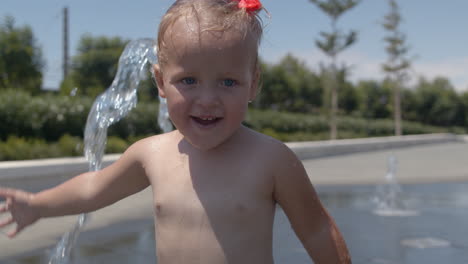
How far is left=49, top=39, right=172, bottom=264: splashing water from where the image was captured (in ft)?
10.2

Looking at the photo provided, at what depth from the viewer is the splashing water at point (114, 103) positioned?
10.2 feet

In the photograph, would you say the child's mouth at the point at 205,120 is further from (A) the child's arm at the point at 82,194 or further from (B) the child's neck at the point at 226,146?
(A) the child's arm at the point at 82,194

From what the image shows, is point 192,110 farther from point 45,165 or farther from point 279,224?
point 45,165

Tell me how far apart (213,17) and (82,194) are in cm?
72

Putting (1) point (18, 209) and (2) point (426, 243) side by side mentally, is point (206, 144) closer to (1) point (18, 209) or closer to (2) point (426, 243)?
(1) point (18, 209)

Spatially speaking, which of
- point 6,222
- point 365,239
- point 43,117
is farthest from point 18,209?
point 43,117

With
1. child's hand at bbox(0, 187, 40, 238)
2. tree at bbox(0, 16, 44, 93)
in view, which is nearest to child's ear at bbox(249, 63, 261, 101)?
child's hand at bbox(0, 187, 40, 238)

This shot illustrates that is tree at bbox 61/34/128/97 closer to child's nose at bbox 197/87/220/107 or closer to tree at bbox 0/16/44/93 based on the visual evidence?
tree at bbox 0/16/44/93

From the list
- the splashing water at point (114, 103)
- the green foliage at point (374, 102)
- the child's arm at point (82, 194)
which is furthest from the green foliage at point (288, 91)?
the child's arm at point (82, 194)

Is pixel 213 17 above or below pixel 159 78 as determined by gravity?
above

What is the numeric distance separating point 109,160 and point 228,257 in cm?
723

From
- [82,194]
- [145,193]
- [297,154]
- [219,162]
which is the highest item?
[219,162]

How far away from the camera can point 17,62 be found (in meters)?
24.8

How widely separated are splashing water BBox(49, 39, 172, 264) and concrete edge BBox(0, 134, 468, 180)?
3.58 m
